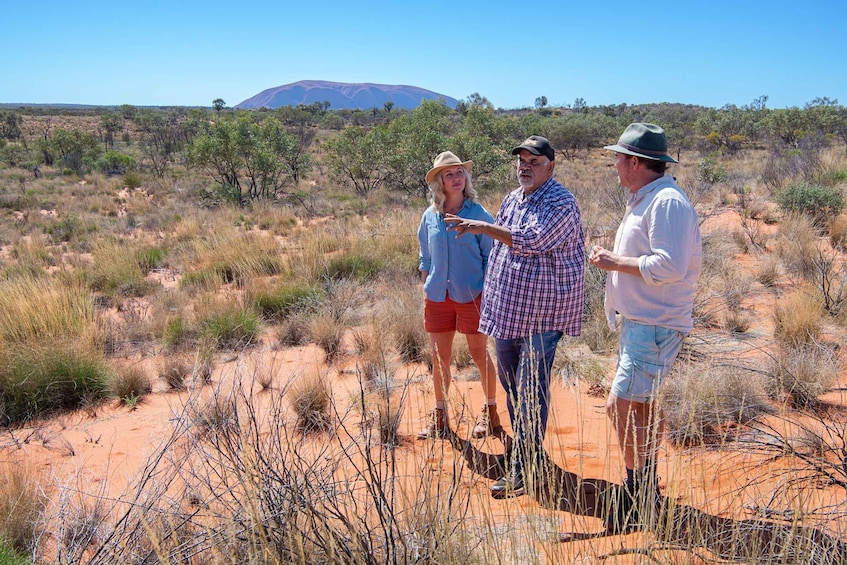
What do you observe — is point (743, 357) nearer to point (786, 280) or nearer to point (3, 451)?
point (786, 280)

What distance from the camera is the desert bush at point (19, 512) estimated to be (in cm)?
258

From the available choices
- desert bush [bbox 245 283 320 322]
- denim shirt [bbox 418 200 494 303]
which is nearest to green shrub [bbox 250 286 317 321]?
desert bush [bbox 245 283 320 322]

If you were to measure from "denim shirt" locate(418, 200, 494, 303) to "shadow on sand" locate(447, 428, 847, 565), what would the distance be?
106 centimetres

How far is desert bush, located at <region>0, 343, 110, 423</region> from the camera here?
4484 mm

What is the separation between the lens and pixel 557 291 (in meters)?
2.98

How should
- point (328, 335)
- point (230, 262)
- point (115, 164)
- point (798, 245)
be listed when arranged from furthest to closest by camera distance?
1. point (115, 164)
2. point (230, 262)
3. point (798, 245)
4. point (328, 335)

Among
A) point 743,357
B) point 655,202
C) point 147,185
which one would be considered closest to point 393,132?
point 147,185

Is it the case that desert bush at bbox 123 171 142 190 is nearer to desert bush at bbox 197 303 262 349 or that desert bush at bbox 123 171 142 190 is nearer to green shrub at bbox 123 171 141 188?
green shrub at bbox 123 171 141 188

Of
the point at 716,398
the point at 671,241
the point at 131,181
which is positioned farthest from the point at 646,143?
the point at 131,181

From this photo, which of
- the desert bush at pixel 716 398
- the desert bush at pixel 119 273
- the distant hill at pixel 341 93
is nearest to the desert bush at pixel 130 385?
the desert bush at pixel 119 273

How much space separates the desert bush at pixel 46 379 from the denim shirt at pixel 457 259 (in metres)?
3.22

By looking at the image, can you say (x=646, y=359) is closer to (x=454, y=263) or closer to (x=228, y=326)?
(x=454, y=263)

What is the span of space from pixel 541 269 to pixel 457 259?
0.73 meters

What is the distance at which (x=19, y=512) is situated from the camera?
2822mm
